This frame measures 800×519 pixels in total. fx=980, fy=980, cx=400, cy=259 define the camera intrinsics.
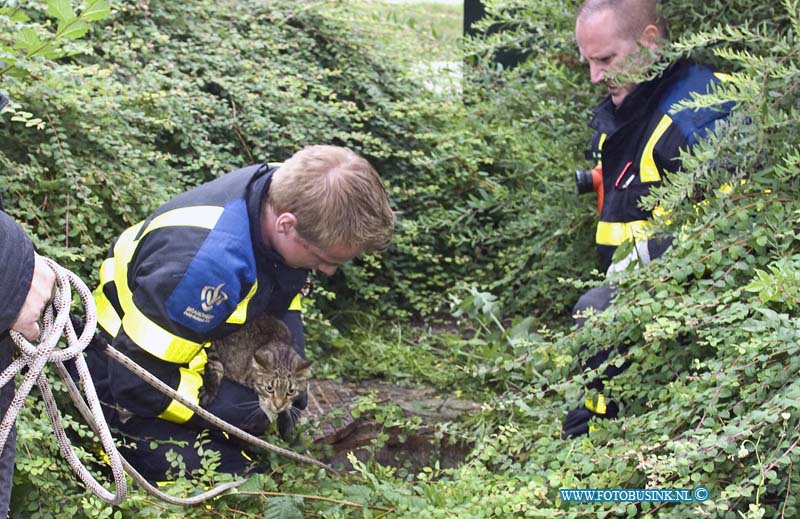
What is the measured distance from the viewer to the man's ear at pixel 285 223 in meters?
3.78

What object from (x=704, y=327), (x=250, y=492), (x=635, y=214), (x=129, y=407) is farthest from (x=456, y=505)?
(x=635, y=214)

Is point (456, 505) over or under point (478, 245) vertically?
over

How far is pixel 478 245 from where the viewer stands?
22.2 ft

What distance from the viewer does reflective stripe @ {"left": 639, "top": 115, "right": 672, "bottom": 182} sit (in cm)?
452

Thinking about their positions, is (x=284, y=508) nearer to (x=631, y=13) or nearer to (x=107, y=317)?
(x=107, y=317)

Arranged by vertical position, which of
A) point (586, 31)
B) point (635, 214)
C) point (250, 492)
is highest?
point (586, 31)

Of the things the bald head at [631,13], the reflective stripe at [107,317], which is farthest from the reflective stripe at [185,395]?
the bald head at [631,13]

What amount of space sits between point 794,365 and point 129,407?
7.84ft

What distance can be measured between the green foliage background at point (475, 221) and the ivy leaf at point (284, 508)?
0.03 feet

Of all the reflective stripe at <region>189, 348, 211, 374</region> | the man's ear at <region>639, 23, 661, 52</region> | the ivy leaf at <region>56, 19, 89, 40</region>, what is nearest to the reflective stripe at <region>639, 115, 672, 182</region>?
the man's ear at <region>639, 23, 661, 52</region>

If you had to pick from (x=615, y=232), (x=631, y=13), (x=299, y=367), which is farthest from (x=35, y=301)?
(x=631, y=13)

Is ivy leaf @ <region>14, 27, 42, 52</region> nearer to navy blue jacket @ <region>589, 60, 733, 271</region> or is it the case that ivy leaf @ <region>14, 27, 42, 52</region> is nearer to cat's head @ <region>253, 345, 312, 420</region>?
cat's head @ <region>253, 345, 312, 420</region>

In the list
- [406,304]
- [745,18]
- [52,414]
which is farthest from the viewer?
[406,304]

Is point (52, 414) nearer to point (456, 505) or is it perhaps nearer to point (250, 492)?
point (250, 492)
